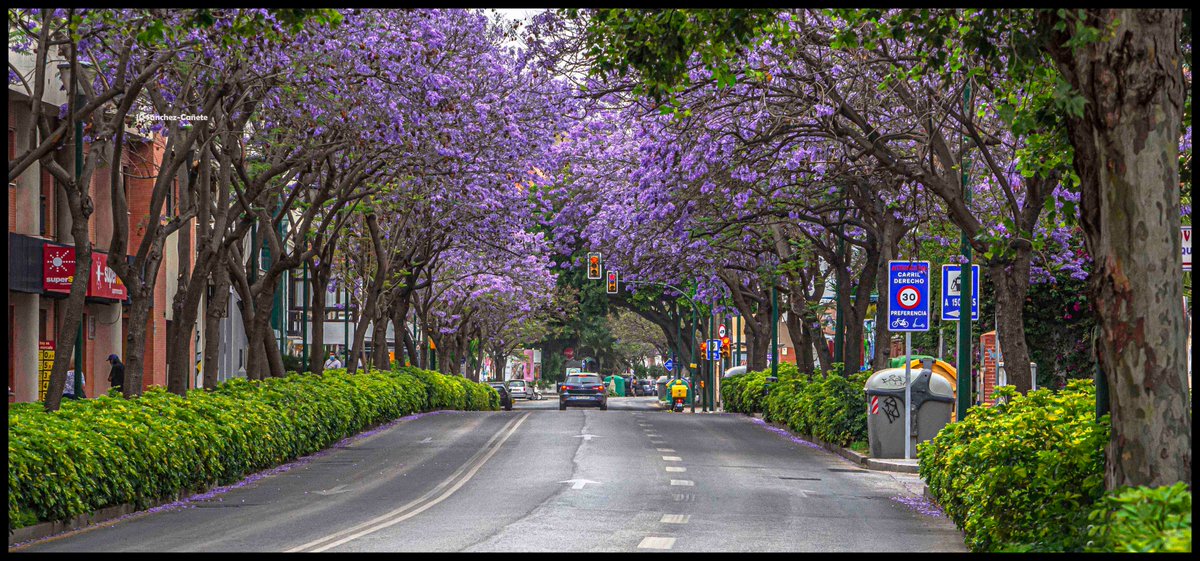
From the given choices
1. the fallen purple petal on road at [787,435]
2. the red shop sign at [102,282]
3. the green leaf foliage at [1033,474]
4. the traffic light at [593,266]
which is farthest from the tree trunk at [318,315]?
the green leaf foliage at [1033,474]

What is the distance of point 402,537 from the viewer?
13594 millimetres

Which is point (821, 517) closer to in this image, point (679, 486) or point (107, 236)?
point (679, 486)

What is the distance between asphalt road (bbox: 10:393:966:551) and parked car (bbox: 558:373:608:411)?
3635 centimetres

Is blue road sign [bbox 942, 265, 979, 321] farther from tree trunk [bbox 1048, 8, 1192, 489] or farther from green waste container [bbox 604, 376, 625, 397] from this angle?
green waste container [bbox 604, 376, 625, 397]

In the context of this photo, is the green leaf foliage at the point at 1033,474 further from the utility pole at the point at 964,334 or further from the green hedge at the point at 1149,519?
the utility pole at the point at 964,334

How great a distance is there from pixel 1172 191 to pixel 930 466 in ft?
25.6

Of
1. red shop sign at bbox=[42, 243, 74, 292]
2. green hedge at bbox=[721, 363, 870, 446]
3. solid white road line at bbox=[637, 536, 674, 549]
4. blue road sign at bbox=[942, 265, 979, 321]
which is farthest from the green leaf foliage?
red shop sign at bbox=[42, 243, 74, 292]

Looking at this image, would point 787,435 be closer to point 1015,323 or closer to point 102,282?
point 1015,323

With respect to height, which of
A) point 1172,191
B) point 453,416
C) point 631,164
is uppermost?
point 631,164

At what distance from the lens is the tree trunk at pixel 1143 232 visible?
31.1ft

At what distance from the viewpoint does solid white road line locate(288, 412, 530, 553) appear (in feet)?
43.2

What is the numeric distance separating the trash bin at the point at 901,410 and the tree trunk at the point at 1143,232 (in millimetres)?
16114
